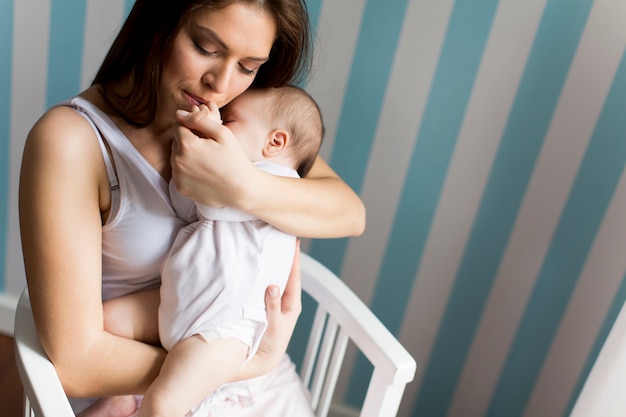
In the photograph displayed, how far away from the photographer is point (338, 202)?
4.17ft

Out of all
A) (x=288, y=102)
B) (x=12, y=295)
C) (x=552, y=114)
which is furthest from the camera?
(x=12, y=295)

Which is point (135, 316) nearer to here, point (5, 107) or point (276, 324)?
point (276, 324)

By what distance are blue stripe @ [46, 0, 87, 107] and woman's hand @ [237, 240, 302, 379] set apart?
0.99 meters

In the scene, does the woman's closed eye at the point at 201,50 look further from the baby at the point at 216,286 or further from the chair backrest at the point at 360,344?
the chair backrest at the point at 360,344

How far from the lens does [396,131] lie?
1715mm

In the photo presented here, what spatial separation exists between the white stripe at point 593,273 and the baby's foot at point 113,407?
1181mm

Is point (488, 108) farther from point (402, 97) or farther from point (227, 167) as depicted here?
point (227, 167)

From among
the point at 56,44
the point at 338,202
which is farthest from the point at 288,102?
the point at 56,44

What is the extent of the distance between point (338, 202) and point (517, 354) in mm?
894

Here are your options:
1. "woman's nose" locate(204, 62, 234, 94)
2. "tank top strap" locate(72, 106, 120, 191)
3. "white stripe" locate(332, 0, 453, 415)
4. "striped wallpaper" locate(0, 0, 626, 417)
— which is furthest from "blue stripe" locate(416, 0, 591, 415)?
"tank top strap" locate(72, 106, 120, 191)

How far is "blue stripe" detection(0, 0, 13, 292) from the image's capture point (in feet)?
5.98

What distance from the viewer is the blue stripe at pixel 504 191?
1.56 m

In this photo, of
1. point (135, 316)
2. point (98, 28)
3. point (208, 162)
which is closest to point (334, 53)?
point (98, 28)

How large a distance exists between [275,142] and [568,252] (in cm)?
91
